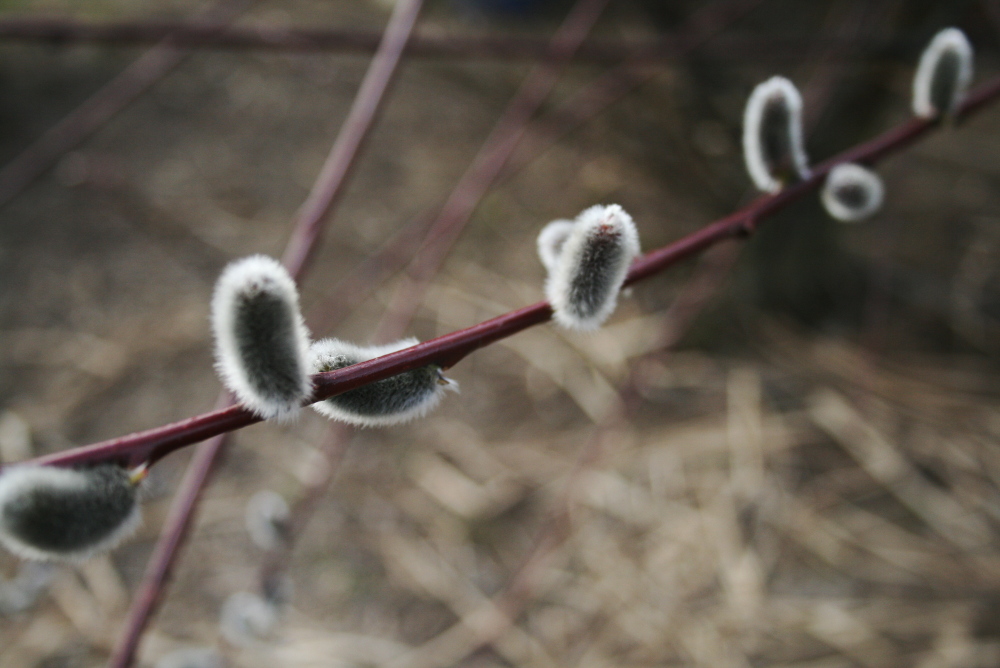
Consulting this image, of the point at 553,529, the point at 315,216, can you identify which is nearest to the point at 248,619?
the point at 553,529

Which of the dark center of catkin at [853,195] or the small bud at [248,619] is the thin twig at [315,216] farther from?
the dark center of catkin at [853,195]

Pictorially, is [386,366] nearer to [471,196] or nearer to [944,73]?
[944,73]

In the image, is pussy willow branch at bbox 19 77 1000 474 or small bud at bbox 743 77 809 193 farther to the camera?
small bud at bbox 743 77 809 193

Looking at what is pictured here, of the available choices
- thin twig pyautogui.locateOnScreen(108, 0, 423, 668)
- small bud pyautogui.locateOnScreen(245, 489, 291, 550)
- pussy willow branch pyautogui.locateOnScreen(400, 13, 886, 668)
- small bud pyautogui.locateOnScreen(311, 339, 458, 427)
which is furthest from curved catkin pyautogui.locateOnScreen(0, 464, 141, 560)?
pussy willow branch pyautogui.locateOnScreen(400, 13, 886, 668)

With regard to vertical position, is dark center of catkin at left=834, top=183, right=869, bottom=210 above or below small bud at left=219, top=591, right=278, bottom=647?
above

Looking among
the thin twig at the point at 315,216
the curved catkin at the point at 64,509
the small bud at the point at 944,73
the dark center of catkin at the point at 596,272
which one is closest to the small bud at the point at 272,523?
the thin twig at the point at 315,216

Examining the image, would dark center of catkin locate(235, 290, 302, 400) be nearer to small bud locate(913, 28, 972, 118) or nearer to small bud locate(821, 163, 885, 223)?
small bud locate(821, 163, 885, 223)

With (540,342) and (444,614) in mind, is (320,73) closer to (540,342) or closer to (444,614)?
(540,342)
